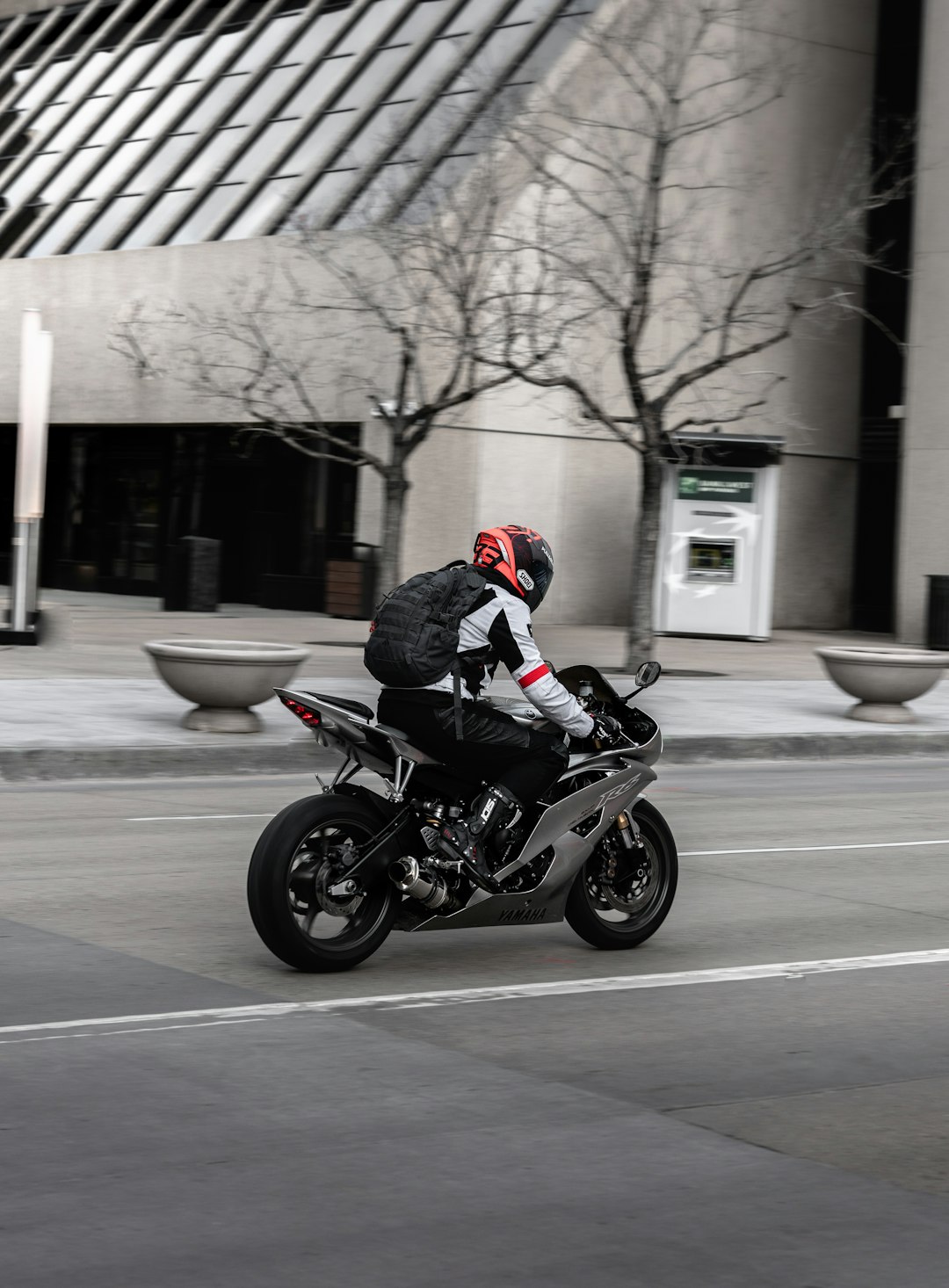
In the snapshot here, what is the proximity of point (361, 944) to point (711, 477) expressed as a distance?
22674mm

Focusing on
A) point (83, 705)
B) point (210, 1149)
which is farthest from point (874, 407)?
point (210, 1149)

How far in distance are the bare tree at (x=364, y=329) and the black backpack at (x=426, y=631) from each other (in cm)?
1593

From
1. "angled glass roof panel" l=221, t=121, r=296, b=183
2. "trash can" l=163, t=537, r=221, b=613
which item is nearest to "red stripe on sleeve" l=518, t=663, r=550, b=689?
"trash can" l=163, t=537, r=221, b=613

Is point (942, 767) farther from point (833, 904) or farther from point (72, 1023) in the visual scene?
point (72, 1023)

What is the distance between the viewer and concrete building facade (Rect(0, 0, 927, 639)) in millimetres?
29656

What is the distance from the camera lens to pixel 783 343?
3328 cm

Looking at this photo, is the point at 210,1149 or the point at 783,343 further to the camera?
the point at 783,343

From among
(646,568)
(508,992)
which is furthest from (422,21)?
(508,992)

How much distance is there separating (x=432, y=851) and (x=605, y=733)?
872mm

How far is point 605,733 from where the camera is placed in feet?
23.9

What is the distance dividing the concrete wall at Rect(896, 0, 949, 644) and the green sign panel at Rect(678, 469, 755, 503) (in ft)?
10.7

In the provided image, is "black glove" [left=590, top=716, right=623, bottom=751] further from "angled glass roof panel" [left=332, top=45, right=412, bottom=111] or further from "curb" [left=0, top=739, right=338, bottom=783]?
"angled glass roof panel" [left=332, top=45, right=412, bottom=111]

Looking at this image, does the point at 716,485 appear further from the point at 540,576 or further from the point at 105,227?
the point at 540,576

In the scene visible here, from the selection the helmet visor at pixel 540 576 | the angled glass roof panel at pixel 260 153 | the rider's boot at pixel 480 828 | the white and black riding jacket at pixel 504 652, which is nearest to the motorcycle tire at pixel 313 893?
A: the rider's boot at pixel 480 828
